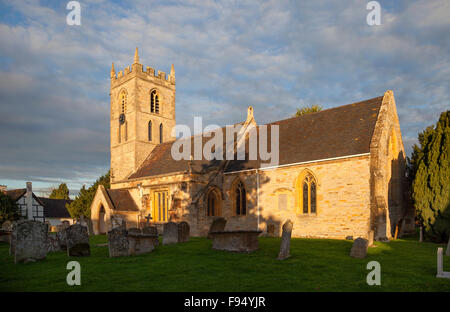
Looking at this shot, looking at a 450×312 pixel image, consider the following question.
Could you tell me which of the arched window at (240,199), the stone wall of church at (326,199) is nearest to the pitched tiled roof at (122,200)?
the arched window at (240,199)

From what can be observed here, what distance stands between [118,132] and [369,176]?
29.6m

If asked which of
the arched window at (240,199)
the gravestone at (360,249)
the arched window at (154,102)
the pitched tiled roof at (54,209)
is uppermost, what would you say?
the arched window at (154,102)

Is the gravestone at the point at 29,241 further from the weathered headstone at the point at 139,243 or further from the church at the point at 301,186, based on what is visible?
the church at the point at 301,186

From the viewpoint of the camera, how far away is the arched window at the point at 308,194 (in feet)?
74.6

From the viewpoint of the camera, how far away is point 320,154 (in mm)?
22641

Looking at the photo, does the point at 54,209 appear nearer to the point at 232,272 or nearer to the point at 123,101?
the point at 123,101

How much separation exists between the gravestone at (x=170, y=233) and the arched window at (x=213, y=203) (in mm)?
8084

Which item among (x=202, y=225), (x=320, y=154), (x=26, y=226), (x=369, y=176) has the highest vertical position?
(x=320, y=154)

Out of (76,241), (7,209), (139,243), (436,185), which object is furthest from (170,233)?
(7,209)

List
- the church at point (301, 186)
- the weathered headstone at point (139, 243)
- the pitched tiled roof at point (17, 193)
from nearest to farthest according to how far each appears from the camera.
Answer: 1. the weathered headstone at point (139, 243)
2. the church at point (301, 186)
3. the pitched tiled roof at point (17, 193)

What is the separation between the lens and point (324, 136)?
24.3 m

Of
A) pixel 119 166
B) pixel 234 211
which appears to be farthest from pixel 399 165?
pixel 119 166

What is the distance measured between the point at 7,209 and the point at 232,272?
2570 cm
